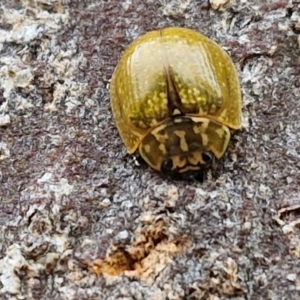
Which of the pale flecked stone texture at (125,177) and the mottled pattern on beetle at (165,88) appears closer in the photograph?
the pale flecked stone texture at (125,177)

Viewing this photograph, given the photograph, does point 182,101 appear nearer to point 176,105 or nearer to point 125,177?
point 176,105

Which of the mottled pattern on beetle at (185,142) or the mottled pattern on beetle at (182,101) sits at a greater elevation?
the mottled pattern on beetle at (182,101)

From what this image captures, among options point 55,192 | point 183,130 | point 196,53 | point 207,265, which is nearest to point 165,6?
point 196,53

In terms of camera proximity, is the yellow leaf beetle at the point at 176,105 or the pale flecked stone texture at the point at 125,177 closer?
the pale flecked stone texture at the point at 125,177

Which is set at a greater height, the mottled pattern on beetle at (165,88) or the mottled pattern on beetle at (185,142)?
the mottled pattern on beetle at (165,88)

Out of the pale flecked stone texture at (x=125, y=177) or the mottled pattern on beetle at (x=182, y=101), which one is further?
the mottled pattern on beetle at (x=182, y=101)
